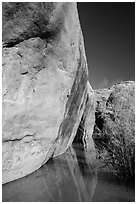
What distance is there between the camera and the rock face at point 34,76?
3.34 meters

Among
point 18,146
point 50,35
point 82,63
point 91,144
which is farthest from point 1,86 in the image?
point 91,144

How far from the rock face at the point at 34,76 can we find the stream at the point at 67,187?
254 mm

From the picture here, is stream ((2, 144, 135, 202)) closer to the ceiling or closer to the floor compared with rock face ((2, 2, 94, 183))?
closer to the floor

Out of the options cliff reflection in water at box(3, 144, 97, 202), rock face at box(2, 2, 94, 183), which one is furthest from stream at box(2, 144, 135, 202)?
rock face at box(2, 2, 94, 183)

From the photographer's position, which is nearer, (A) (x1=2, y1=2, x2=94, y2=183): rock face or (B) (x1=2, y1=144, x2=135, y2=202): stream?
(B) (x1=2, y1=144, x2=135, y2=202): stream

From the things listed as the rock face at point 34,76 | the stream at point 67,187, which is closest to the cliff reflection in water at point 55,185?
the stream at point 67,187

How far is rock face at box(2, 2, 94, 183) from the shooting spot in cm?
334

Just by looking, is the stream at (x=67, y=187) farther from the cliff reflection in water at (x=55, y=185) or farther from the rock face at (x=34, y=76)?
the rock face at (x=34, y=76)

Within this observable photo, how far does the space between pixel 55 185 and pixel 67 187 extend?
194 mm

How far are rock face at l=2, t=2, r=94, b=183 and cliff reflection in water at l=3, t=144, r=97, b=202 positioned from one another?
0.23 meters

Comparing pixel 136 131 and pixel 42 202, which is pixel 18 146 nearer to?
pixel 42 202

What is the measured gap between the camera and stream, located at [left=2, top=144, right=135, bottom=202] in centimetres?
290

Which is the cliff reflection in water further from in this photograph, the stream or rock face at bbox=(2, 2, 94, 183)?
rock face at bbox=(2, 2, 94, 183)

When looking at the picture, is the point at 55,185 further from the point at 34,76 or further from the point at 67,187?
the point at 34,76
